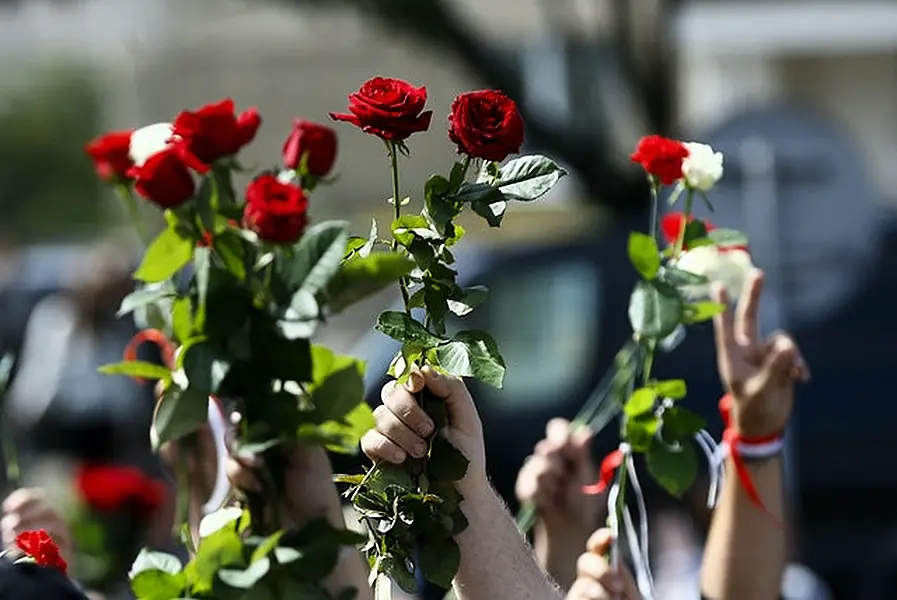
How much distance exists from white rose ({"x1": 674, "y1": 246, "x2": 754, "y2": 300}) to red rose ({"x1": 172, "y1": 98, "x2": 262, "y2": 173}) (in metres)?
0.98

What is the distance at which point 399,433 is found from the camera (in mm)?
2086

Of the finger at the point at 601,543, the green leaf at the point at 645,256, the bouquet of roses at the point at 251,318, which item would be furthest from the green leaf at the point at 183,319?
the green leaf at the point at 645,256

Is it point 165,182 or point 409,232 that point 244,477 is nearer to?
point 165,182

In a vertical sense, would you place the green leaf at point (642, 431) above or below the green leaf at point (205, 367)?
below

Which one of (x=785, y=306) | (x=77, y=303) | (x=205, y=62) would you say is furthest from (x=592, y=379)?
(x=205, y=62)

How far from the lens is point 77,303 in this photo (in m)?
7.32

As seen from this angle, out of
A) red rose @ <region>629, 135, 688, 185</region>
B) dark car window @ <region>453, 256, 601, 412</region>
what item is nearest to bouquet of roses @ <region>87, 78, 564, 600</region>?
red rose @ <region>629, 135, 688, 185</region>

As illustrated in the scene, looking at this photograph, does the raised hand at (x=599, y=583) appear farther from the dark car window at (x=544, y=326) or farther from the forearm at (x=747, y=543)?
the dark car window at (x=544, y=326)

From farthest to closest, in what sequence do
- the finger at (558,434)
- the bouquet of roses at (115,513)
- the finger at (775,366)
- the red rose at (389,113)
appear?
the bouquet of roses at (115,513), the finger at (558,434), the finger at (775,366), the red rose at (389,113)

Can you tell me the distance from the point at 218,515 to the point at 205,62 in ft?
52.0

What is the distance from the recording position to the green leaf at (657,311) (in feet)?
8.43

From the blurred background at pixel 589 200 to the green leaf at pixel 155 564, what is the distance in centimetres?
42

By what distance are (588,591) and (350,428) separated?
0.47 metres

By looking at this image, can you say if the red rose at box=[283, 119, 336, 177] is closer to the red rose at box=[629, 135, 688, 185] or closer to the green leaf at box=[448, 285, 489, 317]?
the green leaf at box=[448, 285, 489, 317]
